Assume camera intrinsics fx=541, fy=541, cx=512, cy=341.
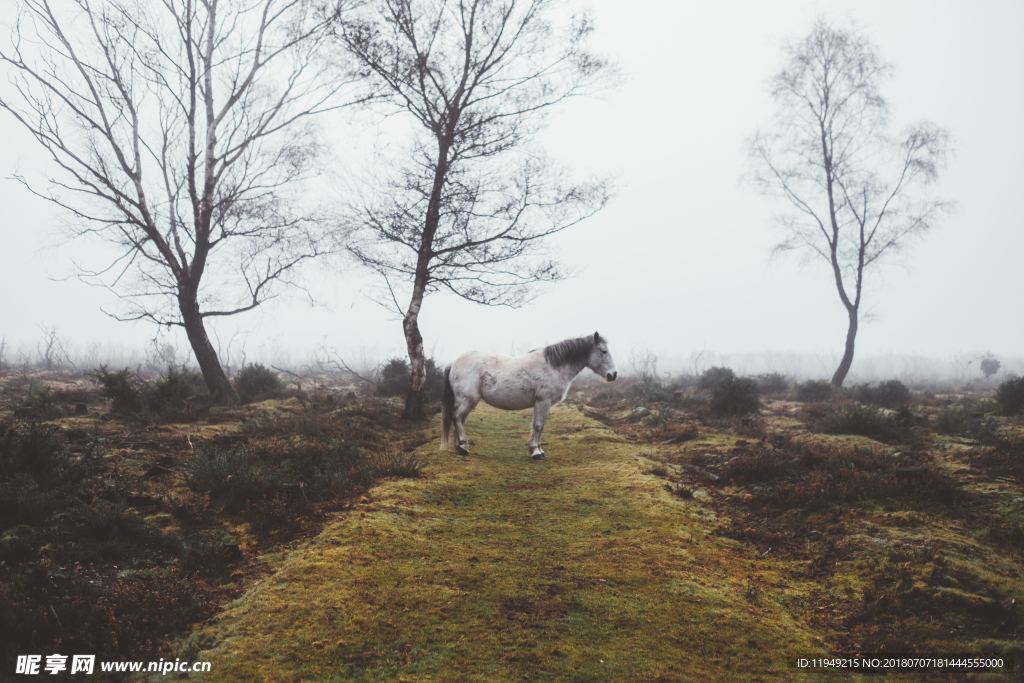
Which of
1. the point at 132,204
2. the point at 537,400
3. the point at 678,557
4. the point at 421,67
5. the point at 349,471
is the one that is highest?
the point at 421,67

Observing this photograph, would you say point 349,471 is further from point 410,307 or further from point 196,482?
point 410,307

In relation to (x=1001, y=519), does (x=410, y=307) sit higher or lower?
higher

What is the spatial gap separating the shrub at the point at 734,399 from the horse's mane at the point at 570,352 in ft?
19.5

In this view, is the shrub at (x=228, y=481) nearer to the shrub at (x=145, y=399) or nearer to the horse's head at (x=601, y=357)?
the shrub at (x=145, y=399)

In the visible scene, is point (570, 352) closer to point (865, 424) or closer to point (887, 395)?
point (865, 424)

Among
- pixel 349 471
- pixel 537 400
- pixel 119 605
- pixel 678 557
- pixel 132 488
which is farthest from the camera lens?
pixel 537 400

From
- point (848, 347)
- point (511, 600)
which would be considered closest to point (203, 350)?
point (511, 600)

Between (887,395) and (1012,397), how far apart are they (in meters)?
4.42

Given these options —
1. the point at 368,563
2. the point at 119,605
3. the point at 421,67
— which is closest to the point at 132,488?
the point at 119,605

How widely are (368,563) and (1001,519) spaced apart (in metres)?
7.22

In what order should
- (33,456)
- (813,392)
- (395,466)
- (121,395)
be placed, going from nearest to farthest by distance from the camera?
(33,456) < (395,466) < (121,395) < (813,392)

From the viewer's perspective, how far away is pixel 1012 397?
13648 millimetres

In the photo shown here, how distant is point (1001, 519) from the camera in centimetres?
631

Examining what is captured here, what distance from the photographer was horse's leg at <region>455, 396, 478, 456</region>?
419 inches
